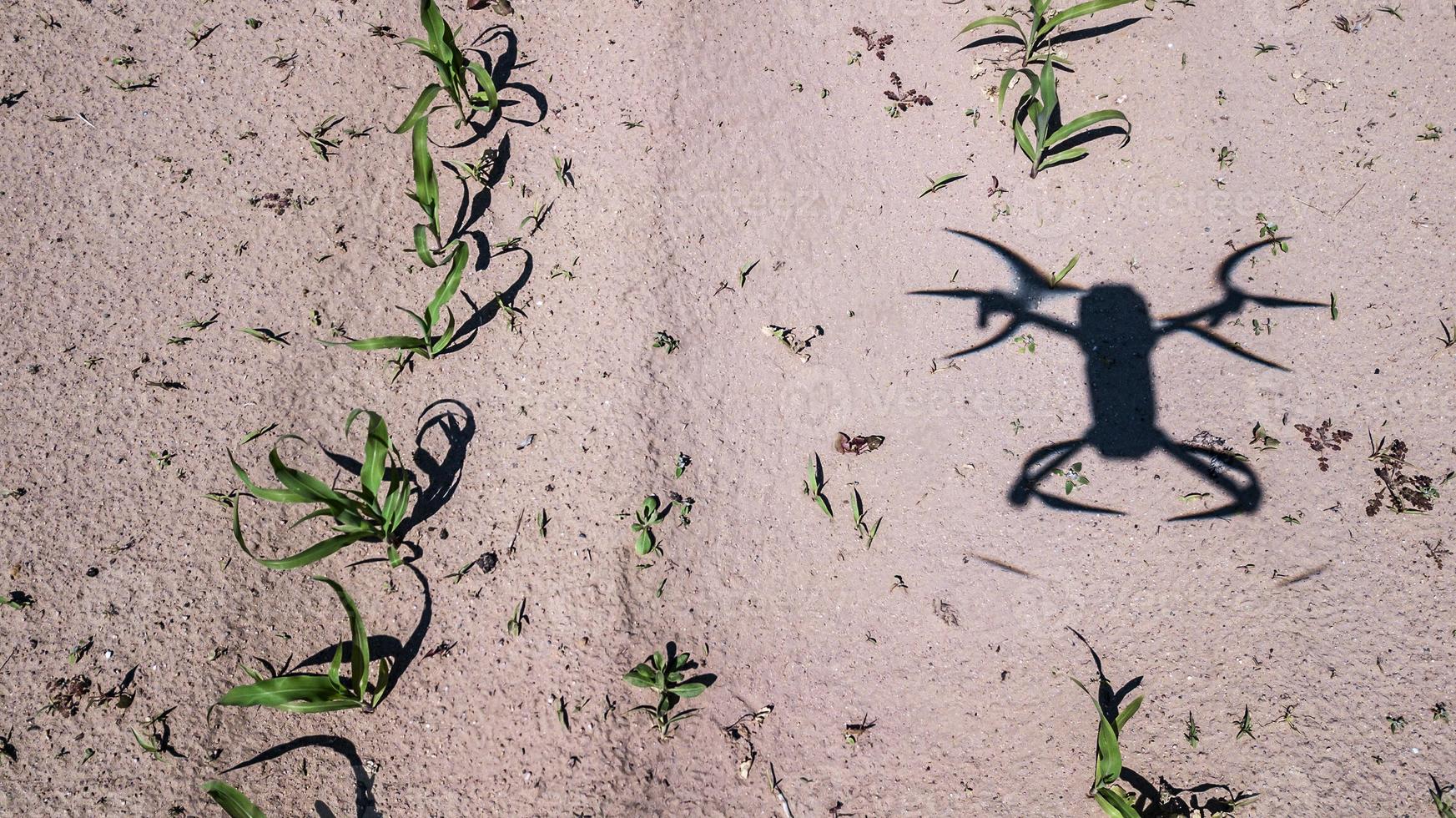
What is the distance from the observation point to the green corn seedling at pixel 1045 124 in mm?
2699

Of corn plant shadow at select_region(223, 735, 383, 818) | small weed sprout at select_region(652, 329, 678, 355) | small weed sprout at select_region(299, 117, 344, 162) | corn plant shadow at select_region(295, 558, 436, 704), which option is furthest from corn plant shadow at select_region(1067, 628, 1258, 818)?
small weed sprout at select_region(299, 117, 344, 162)

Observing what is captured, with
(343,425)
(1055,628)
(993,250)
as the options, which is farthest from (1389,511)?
(343,425)

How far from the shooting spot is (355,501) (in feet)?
7.54

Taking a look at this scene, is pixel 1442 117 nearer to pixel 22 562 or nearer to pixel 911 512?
pixel 911 512

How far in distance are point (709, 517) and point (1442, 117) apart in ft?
11.5

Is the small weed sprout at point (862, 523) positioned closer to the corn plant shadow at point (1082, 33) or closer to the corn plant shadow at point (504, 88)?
the corn plant shadow at point (504, 88)

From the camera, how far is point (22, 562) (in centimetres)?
235

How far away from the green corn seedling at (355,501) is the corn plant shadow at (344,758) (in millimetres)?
550

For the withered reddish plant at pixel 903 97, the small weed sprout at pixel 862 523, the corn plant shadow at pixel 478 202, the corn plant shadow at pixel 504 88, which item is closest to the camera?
the small weed sprout at pixel 862 523

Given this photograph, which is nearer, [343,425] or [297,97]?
[343,425]

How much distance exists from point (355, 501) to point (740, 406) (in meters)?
1.31

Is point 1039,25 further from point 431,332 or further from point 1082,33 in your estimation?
point 431,332

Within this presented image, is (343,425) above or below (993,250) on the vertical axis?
below

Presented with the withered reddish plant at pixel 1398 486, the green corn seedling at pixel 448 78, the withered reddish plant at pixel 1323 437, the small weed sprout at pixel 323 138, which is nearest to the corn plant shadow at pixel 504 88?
the green corn seedling at pixel 448 78
